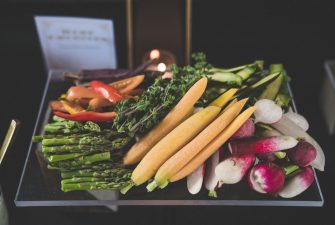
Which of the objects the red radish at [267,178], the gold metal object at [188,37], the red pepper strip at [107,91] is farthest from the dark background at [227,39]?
the red radish at [267,178]

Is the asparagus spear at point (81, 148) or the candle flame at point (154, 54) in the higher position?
the candle flame at point (154, 54)

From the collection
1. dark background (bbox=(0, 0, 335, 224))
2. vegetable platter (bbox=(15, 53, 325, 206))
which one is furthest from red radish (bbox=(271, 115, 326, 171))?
dark background (bbox=(0, 0, 335, 224))

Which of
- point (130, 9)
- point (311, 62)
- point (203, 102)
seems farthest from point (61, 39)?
point (311, 62)

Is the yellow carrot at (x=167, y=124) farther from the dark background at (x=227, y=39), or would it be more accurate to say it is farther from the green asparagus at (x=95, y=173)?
the dark background at (x=227, y=39)

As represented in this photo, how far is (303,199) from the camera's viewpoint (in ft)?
3.17

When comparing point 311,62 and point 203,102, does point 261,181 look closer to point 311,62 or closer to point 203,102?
point 203,102

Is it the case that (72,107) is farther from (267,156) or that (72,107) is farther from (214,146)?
(267,156)

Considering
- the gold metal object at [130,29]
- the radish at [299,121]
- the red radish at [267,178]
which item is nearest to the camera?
the red radish at [267,178]

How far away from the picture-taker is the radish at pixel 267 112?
3.30 feet

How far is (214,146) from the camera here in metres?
0.98

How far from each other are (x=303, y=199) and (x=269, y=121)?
18 cm

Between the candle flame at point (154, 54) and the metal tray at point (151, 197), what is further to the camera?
the candle flame at point (154, 54)

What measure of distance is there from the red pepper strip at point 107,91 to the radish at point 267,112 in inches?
12.3

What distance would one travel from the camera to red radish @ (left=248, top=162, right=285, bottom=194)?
3.08ft
